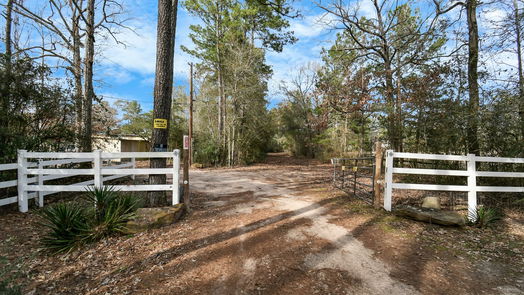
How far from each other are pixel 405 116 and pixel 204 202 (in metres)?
7.93

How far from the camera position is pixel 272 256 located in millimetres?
3154

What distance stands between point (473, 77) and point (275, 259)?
838 centimetres

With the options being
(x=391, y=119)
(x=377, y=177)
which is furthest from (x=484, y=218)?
(x=391, y=119)

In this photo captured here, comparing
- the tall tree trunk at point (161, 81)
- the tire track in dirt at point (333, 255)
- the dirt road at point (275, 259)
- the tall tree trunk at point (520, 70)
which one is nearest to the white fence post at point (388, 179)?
the dirt road at point (275, 259)

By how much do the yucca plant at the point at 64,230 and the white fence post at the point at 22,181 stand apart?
2280 millimetres

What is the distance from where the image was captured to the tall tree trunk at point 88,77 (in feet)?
26.2

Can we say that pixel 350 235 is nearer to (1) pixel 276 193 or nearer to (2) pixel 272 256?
(2) pixel 272 256

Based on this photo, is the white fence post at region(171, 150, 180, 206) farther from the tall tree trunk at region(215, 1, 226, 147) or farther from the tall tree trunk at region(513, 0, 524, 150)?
the tall tree trunk at region(215, 1, 226, 147)

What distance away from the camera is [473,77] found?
282 inches

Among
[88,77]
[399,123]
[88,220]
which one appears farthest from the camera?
[399,123]

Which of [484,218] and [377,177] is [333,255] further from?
[484,218]

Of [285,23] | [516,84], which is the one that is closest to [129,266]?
[516,84]

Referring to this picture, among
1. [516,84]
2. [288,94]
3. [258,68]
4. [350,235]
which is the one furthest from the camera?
[288,94]

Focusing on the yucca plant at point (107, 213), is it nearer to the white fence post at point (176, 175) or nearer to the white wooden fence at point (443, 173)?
the white fence post at point (176, 175)
